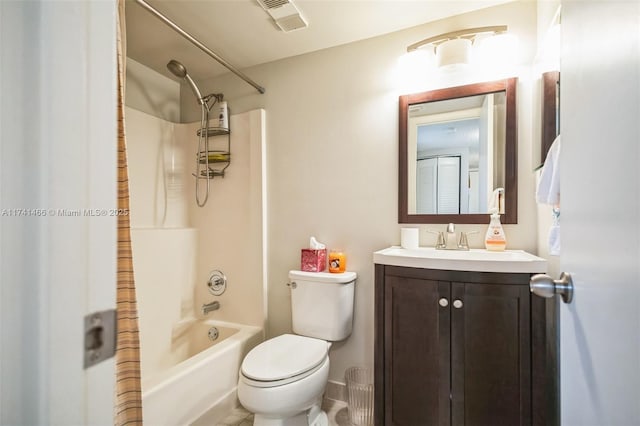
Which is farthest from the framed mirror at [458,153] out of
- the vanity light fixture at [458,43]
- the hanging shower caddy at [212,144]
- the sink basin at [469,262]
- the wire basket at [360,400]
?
the hanging shower caddy at [212,144]

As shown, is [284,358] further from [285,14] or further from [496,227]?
[285,14]

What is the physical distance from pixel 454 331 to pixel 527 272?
0.37m

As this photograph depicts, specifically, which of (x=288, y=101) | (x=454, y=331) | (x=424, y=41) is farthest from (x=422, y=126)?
(x=454, y=331)

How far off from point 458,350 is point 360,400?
0.75m

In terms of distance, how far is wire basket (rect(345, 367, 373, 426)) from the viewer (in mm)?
1646

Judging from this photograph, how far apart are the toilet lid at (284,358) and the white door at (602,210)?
997 millimetres

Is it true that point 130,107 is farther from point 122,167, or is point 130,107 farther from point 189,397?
point 189,397

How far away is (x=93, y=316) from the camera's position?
358 mm

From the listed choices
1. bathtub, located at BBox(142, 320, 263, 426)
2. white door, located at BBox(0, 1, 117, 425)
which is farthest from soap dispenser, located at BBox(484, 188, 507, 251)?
white door, located at BBox(0, 1, 117, 425)

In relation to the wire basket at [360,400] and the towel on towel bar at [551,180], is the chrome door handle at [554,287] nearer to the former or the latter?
the towel on towel bar at [551,180]

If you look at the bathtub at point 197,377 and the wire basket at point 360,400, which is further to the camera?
the wire basket at point 360,400

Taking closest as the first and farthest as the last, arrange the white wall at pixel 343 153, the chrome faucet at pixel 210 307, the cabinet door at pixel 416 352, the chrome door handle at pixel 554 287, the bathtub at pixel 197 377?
the chrome door handle at pixel 554 287, the cabinet door at pixel 416 352, the bathtub at pixel 197 377, the white wall at pixel 343 153, the chrome faucet at pixel 210 307

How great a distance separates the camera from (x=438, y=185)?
5.62 ft

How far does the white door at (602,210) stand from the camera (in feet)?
1.39
